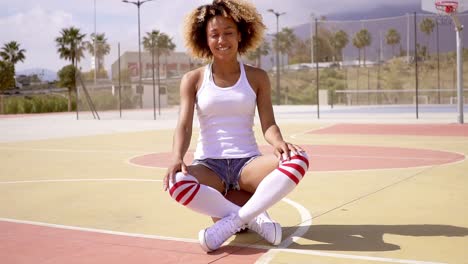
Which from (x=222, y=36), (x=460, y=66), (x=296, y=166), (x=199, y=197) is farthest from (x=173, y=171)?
(x=460, y=66)

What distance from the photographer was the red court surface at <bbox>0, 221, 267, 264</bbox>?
3.81 m

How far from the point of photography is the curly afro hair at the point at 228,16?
4242mm

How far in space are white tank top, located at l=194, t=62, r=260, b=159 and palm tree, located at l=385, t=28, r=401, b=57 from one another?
27093 millimetres

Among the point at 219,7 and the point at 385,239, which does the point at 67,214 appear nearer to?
the point at 219,7

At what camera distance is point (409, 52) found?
32438 mm

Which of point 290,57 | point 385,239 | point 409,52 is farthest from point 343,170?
point 290,57

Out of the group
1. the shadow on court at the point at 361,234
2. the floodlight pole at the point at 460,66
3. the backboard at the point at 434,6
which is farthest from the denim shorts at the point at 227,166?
the backboard at the point at 434,6

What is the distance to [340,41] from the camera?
3638 centimetres

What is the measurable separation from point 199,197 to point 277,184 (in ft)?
1.65

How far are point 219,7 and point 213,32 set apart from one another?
0.18m

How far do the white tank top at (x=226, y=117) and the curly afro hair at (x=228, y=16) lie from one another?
0.34m

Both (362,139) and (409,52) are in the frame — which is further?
(409,52)

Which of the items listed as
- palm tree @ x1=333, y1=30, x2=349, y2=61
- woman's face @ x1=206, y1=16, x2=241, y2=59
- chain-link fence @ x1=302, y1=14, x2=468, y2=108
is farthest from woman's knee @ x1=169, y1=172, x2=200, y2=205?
palm tree @ x1=333, y1=30, x2=349, y2=61

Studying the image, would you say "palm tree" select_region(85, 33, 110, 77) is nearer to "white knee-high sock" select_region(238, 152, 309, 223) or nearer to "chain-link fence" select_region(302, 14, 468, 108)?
"chain-link fence" select_region(302, 14, 468, 108)
